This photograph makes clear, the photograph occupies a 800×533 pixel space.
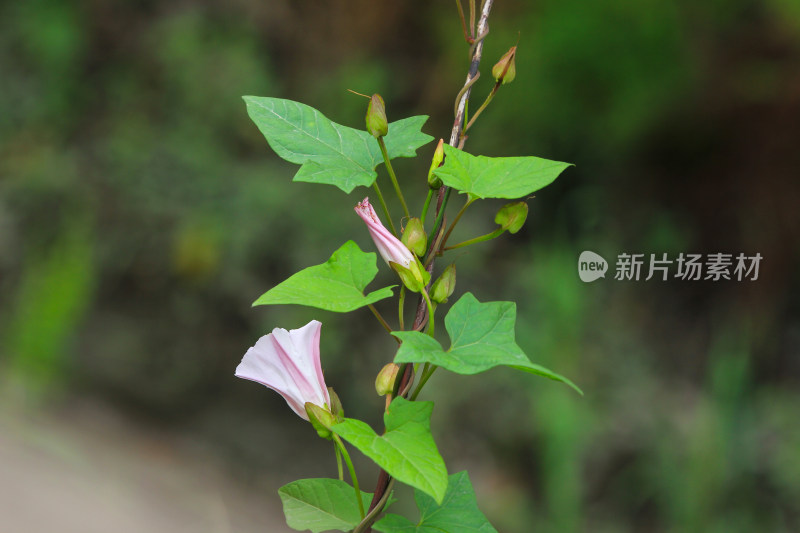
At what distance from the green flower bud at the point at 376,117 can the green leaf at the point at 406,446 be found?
0.39 ft

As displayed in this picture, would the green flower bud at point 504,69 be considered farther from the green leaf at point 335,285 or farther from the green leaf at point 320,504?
the green leaf at point 320,504

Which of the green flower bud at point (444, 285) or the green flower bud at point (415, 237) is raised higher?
the green flower bud at point (415, 237)

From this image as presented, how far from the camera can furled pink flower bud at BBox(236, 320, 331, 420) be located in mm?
329

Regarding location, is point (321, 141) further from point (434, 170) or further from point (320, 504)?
point (320, 504)

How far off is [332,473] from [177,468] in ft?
1.14

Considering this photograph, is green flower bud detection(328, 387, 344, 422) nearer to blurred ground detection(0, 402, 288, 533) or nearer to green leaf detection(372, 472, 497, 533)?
green leaf detection(372, 472, 497, 533)

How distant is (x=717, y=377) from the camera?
4.00ft

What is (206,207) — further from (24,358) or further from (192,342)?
(24,358)

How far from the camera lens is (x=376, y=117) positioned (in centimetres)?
30

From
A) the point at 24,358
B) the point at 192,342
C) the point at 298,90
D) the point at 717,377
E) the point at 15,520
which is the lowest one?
the point at 15,520

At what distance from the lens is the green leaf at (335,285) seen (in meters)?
0.28

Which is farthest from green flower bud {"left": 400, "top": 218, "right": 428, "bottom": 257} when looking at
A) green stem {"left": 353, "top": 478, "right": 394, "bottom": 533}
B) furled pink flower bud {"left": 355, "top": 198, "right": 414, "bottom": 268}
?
green stem {"left": 353, "top": 478, "right": 394, "bottom": 533}

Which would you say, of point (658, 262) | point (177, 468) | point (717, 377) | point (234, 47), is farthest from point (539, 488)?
point (234, 47)

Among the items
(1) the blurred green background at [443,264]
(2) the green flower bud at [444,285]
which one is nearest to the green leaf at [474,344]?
(2) the green flower bud at [444,285]
